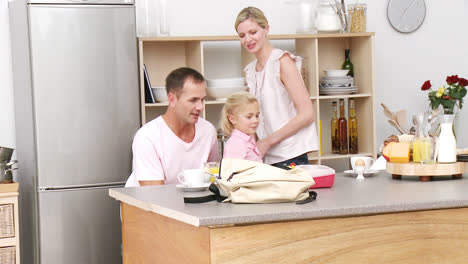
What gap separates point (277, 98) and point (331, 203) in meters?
1.45

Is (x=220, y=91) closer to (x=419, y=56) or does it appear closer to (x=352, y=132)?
(x=352, y=132)

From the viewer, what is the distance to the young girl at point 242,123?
9.98ft

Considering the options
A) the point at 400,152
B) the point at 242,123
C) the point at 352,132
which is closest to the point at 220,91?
the point at 352,132

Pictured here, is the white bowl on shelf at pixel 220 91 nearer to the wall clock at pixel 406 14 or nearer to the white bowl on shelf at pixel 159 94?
the white bowl on shelf at pixel 159 94

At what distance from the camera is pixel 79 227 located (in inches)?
148

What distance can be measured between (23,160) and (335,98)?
2.13m

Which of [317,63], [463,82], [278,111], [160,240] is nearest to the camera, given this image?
[160,240]

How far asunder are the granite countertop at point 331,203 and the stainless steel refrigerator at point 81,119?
54.4 inches

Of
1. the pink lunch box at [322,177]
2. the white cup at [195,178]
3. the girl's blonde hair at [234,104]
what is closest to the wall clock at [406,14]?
the girl's blonde hair at [234,104]

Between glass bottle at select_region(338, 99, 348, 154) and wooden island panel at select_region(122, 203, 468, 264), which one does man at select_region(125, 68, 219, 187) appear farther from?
glass bottle at select_region(338, 99, 348, 154)

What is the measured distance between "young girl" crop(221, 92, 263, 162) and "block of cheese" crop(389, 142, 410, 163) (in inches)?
30.0

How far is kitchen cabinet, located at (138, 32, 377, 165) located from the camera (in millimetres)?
4336

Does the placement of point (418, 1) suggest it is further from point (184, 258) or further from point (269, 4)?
point (184, 258)

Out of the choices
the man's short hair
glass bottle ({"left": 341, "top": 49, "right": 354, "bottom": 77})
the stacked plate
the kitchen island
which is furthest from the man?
glass bottle ({"left": 341, "top": 49, "right": 354, "bottom": 77})
